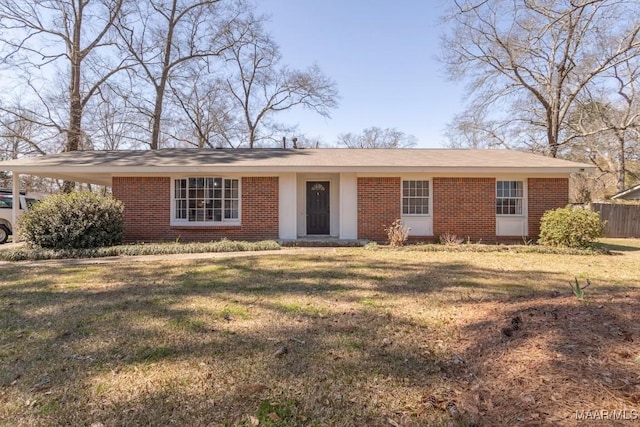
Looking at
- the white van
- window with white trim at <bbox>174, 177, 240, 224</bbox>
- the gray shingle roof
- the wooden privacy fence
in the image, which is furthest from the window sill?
the wooden privacy fence

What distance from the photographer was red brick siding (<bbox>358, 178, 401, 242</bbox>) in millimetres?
12266

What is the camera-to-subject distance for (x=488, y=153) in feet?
47.5

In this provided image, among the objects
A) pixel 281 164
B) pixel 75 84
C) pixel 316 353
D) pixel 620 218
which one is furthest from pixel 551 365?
pixel 75 84

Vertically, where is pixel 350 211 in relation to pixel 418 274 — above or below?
above

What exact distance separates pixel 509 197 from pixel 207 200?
10116 mm

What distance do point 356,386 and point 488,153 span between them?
540 inches

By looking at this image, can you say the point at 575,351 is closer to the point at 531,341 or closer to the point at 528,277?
the point at 531,341

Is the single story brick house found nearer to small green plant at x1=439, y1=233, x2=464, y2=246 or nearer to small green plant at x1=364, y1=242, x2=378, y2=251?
small green plant at x1=439, y1=233, x2=464, y2=246

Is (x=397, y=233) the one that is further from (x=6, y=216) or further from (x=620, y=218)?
(x=6, y=216)

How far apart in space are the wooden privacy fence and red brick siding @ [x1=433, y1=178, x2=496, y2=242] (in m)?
9.47

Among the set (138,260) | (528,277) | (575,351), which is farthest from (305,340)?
(138,260)

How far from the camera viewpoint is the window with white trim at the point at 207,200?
12.4 metres

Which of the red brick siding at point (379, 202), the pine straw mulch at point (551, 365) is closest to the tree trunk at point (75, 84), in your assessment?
the red brick siding at point (379, 202)

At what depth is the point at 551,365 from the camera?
2.86 meters
